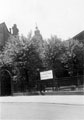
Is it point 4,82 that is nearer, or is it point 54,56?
point 4,82

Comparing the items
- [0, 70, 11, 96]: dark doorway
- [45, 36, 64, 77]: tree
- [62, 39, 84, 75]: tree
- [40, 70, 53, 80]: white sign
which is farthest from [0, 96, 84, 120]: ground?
[62, 39, 84, 75]: tree

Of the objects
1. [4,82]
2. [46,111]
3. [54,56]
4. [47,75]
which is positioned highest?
[54,56]

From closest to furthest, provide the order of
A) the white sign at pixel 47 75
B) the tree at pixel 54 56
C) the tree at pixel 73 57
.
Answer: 1. the white sign at pixel 47 75
2. the tree at pixel 54 56
3. the tree at pixel 73 57

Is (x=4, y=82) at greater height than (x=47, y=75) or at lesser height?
lesser

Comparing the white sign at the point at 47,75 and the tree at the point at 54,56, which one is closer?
the white sign at the point at 47,75

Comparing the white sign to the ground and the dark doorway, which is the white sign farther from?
the dark doorway

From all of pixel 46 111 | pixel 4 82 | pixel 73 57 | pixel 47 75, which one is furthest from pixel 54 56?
pixel 46 111

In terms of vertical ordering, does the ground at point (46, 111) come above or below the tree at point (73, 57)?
below

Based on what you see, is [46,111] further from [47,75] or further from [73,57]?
[73,57]

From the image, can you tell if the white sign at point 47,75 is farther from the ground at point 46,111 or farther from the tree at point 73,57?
the tree at point 73,57

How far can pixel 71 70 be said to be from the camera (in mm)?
31234

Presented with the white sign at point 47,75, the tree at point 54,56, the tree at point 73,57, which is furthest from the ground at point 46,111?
the tree at point 73,57

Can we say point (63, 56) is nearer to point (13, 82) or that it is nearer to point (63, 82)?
point (13, 82)

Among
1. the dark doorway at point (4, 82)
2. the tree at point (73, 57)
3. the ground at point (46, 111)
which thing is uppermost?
the tree at point (73, 57)
